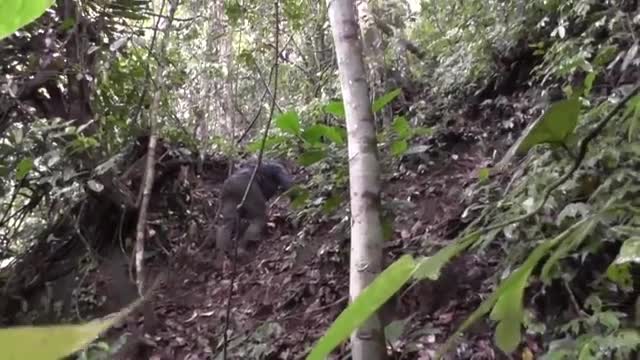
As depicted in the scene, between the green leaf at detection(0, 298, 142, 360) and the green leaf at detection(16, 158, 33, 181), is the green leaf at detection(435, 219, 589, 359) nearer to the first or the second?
the green leaf at detection(0, 298, 142, 360)

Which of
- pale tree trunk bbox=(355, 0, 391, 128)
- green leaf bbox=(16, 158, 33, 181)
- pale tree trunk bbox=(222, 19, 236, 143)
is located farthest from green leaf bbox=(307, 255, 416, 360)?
pale tree trunk bbox=(222, 19, 236, 143)

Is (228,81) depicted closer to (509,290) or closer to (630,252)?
(630,252)

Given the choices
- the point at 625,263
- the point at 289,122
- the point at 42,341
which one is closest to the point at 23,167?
the point at 289,122

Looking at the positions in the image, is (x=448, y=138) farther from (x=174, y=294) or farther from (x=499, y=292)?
(x=499, y=292)

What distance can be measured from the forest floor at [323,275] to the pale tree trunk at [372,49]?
73 cm

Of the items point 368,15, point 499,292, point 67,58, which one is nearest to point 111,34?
point 67,58

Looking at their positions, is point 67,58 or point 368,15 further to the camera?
point 368,15

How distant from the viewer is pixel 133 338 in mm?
3510

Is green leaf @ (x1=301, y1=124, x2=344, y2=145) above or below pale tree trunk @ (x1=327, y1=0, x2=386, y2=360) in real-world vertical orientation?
above

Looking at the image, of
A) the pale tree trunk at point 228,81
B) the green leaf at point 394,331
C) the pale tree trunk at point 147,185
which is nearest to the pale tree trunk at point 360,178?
the green leaf at point 394,331

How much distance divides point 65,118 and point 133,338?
150 centimetres

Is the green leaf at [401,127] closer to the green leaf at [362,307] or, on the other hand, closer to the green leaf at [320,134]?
the green leaf at [320,134]

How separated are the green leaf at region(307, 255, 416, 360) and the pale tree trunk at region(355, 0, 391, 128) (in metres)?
4.75

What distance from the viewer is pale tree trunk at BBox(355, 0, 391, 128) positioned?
5277 millimetres
